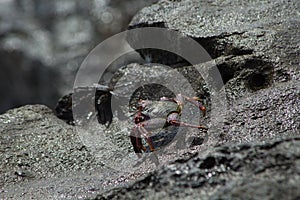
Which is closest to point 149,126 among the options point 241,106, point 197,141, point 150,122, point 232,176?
point 150,122

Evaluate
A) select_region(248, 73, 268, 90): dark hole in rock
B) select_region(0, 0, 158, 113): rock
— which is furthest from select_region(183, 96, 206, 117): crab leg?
select_region(0, 0, 158, 113): rock

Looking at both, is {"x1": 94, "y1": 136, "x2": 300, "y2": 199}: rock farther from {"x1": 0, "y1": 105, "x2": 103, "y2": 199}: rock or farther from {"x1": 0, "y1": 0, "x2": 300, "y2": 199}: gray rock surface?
{"x1": 0, "y1": 105, "x2": 103, "y2": 199}: rock

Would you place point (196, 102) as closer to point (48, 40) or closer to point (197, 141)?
point (197, 141)

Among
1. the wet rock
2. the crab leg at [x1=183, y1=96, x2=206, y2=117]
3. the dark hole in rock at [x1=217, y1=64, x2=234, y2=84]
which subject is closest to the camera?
the crab leg at [x1=183, y1=96, x2=206, y2=117]

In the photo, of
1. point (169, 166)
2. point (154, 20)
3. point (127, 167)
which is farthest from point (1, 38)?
point (169, 166)

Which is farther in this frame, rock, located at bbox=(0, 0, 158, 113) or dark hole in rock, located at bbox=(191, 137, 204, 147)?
rock, located at bbox=(0, 0, 158, 113)
